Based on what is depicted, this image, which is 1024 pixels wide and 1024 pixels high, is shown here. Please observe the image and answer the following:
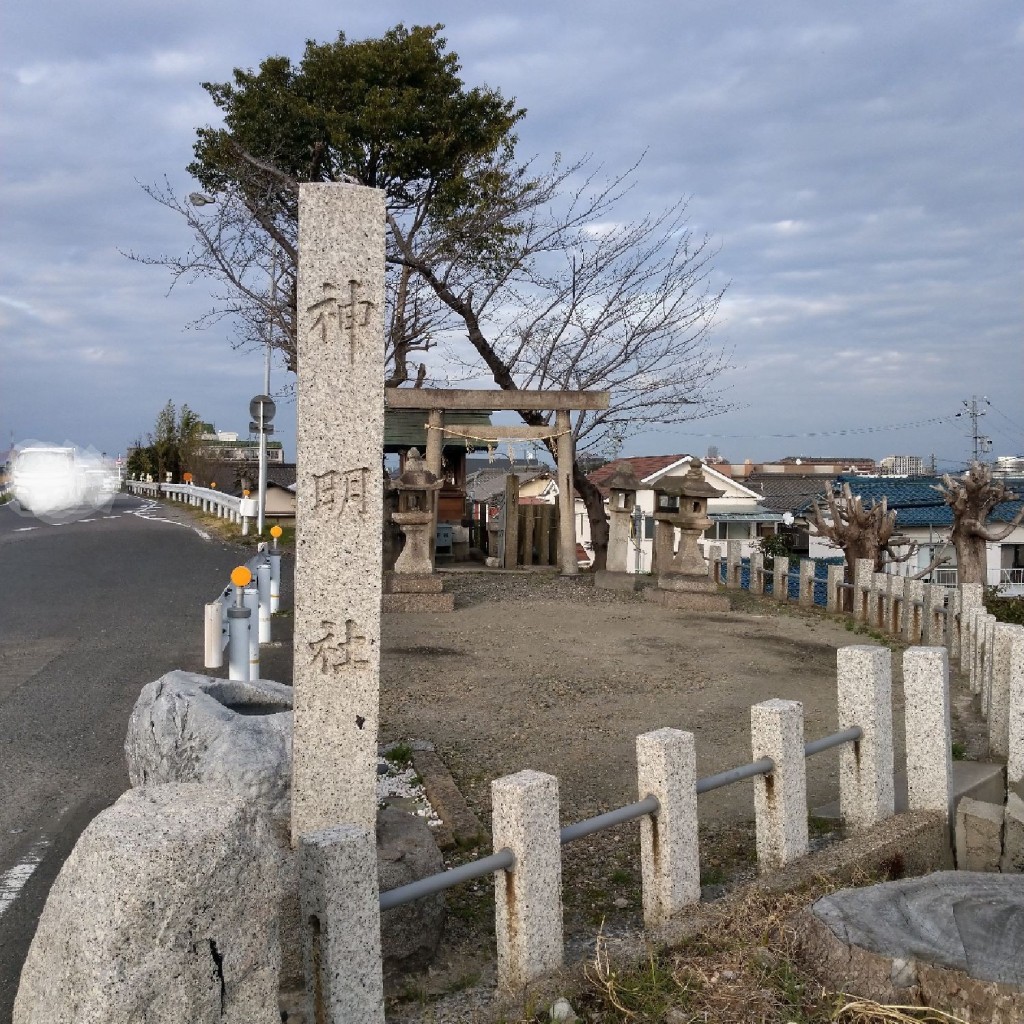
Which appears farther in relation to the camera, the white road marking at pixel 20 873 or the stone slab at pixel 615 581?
the stone slab at pixel 615 581

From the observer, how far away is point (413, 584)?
42.3ft

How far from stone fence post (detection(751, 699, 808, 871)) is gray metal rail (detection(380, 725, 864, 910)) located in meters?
0.06

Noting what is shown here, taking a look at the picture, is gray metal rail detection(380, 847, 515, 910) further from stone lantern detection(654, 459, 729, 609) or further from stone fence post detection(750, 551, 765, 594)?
stone fence post detection(750, 551, 765, 594)

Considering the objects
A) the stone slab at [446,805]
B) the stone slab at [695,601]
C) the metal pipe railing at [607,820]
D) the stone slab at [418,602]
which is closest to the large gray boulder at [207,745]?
the stone slab at [446,805]

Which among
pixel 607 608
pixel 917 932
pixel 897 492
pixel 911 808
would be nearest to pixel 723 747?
pixel 911 808

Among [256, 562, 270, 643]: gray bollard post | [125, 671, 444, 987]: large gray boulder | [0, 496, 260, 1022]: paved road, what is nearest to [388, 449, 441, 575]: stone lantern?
[0, 496, 260, 1022]: paved road

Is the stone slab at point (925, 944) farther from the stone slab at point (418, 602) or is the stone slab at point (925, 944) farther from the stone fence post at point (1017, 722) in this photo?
the stone slab at point (418, 602)

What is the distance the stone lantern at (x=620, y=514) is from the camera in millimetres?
15844

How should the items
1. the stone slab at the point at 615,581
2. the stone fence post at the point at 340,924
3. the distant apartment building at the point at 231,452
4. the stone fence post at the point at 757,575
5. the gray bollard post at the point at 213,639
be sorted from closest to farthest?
the stone fence post at the point at 340,924 → the gray bollard post at the point at 213,639 → the stone fence post at the point at 757,575 → the stone slab at the point at 615,581 → the distant apartment building at the point at 231,452

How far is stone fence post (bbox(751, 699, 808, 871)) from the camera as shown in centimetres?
387

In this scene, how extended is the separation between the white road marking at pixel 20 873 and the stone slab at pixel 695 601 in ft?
32.0

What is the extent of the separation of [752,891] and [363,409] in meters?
2.35

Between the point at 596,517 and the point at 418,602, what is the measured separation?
5.97 metres

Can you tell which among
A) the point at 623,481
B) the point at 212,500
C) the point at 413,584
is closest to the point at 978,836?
the point at 413,584
